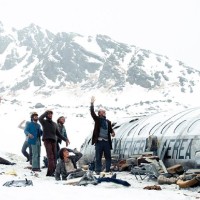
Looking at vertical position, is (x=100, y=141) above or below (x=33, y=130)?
below

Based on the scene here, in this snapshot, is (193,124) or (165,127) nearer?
(193,124)

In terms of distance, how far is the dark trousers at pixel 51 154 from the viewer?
11.8 metres

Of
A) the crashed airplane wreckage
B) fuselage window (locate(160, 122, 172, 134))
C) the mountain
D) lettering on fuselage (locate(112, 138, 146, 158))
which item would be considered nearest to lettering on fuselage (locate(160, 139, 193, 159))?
the crashed airplane wreckage

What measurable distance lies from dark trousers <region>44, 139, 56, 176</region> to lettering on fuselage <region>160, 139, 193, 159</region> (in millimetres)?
2973

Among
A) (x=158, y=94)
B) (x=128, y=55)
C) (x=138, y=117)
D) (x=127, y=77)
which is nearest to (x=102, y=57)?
(x=128, y=55)

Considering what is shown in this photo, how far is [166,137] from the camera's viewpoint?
11.9 metres

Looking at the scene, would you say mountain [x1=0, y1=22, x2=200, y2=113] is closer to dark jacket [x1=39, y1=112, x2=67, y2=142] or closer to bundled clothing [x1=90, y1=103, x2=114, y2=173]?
dark jacket [x1=39, y1=112, x2=67, y2=142]

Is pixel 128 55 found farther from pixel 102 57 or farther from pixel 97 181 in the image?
pixel 97 181

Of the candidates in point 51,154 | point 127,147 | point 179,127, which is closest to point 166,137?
point 179,127

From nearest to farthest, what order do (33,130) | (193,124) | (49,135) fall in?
1. (193,124)
2. (49,135)
3. (33,130)

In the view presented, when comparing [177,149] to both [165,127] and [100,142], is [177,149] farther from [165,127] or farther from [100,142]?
[100,142]

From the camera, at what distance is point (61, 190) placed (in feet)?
24.1

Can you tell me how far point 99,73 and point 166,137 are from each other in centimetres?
14702

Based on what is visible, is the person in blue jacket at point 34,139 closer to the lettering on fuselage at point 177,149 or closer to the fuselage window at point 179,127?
the lettering on fuselage at point 177,149
